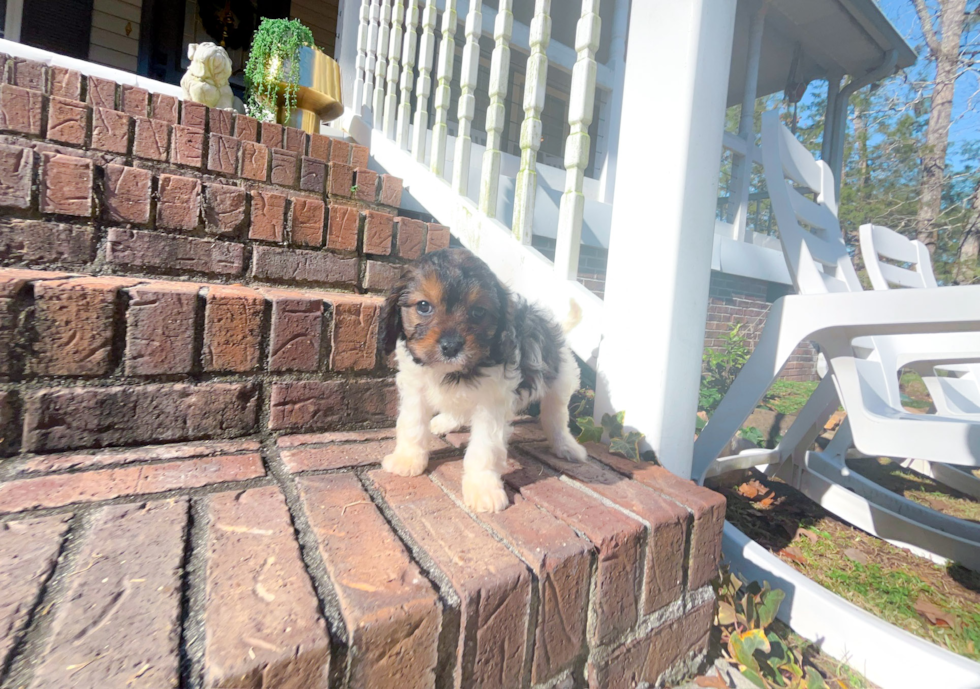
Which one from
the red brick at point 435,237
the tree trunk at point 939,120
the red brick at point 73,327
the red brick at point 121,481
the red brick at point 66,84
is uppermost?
the tree trunk at point 939,120

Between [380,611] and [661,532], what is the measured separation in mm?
734

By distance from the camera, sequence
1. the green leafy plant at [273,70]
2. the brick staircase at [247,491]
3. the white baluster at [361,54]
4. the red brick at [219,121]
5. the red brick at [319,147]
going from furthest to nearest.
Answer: the white baluster at [361,54] < the green leafy plant at [273,70] < the red brick at [319,147] < the red brick at [219,121] < the brick staircase at [247,491]

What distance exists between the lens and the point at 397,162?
9.75 ft

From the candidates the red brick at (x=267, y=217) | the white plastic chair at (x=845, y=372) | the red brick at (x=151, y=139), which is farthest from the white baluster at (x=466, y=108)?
the white plastic chair at (x=845, y=372)

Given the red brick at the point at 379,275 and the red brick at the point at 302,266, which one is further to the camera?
the red brick at the point at 379,275

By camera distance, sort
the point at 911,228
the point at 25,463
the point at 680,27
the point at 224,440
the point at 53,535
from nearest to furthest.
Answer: the point at 53,535, the point at 25,463, the point at 224,440, the point at 680,27, the point at 911,228

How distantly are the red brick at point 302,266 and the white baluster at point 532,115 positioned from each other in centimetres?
79

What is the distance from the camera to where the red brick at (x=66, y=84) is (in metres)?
2.30

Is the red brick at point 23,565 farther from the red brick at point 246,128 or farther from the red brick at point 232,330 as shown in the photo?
the red brick at point 246,128

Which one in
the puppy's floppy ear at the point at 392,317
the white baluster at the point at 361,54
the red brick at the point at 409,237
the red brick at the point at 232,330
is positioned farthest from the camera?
the white baluster at the point at 361,54

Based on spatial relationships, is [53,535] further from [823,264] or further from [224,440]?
[823,264]

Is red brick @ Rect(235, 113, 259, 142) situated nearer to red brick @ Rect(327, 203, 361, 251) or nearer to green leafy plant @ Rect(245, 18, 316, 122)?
green leafy plant @ Rect(245, 18, 316, 122)

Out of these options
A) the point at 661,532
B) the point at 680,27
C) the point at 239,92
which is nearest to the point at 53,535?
the point at 661,532

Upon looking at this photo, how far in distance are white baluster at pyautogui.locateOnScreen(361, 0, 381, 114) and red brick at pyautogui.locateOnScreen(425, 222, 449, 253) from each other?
211 centimetres
